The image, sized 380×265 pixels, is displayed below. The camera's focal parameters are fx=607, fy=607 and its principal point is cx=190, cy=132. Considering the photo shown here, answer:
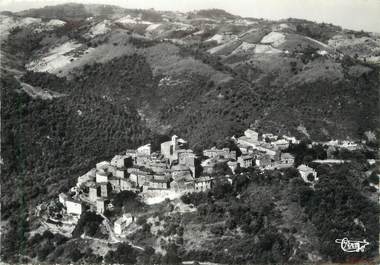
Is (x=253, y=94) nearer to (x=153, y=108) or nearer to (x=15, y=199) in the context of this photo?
(x=153, y=108)

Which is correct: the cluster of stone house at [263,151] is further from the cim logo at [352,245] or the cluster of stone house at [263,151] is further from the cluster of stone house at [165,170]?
the cim logo at [352,245]

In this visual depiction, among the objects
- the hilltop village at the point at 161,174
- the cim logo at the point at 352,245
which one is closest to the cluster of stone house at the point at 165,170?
the hilltop village at the point at 161,174

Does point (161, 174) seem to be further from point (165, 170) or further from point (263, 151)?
point (263, 151)

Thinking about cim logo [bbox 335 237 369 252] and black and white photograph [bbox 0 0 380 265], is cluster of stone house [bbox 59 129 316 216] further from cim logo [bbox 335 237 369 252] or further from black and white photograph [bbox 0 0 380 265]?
cim logo [bbox 335 237 369 252]

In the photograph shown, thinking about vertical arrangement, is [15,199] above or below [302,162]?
below

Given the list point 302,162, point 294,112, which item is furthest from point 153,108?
point 302,162

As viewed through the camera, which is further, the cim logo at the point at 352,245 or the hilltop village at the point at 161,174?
the hilltop village at the point at 161,174
